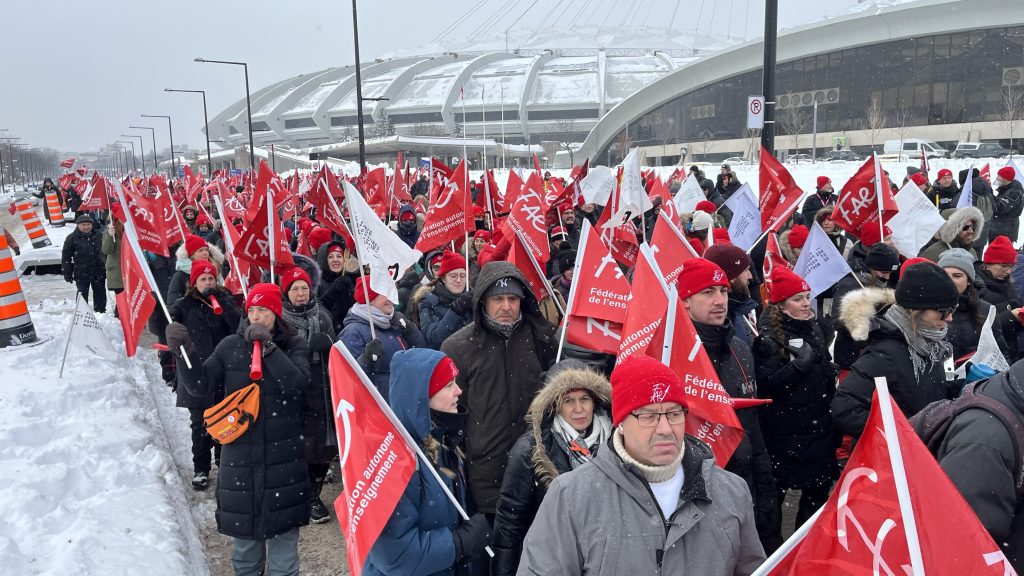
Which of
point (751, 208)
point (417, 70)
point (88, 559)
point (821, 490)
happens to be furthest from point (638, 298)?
point (417, 70)

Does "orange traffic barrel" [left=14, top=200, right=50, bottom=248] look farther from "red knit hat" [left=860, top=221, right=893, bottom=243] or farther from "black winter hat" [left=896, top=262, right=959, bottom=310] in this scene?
"black winter hat" [left=896, top=262, right=959, bottom=310]

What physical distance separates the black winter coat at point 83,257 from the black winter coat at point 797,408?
29.9 feet

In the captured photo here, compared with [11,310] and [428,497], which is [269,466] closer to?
[428,497]

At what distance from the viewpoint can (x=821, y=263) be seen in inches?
230

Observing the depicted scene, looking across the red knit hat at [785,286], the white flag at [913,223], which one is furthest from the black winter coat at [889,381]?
the white flag at [913,223]

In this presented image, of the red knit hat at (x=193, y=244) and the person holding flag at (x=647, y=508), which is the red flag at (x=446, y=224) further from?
the person holding flag at (x=647, y=508)

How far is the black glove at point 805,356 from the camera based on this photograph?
3.77 metres

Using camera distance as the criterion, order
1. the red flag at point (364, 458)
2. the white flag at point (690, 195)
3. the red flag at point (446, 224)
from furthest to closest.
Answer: the white flag at point (690, 195)
the red flag at point (446, 224)
the red flag at point (364, 458)

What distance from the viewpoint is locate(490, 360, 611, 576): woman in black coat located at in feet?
8.99

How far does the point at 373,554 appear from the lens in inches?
106

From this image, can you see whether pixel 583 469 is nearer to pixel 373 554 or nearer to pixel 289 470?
pixel 373 554

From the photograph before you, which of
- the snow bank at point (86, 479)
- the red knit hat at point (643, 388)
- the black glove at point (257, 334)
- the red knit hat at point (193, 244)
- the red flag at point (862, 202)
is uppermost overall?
the red flag at point (862, 202)

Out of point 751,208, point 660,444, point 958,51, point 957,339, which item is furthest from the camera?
point 958,51

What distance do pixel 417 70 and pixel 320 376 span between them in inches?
4618
